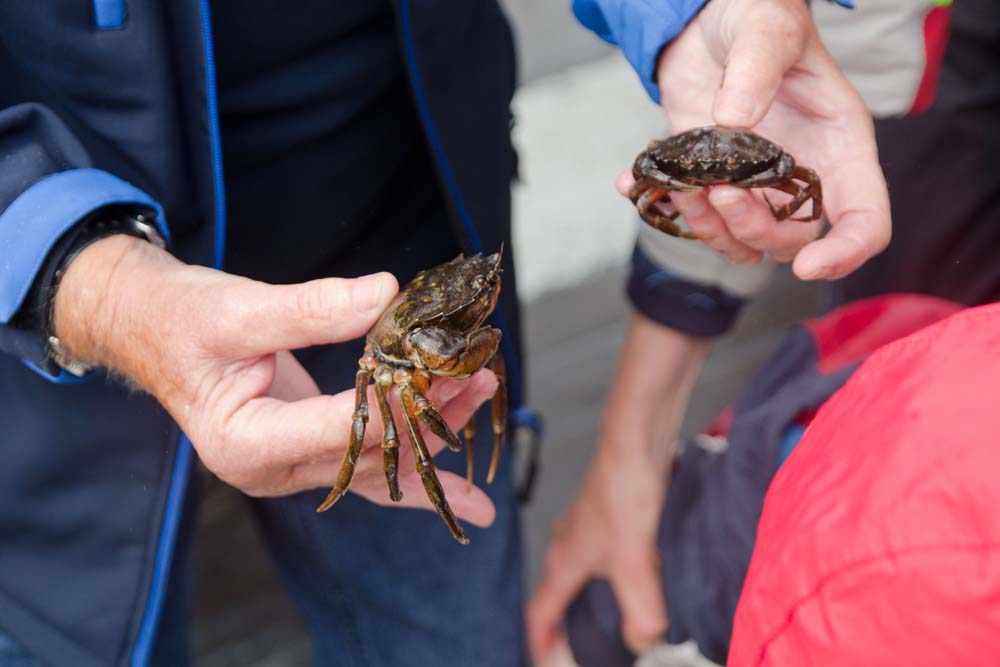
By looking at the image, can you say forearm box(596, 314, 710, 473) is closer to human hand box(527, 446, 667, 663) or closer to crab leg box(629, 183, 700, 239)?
human hand box(527, 446, 667, 663)

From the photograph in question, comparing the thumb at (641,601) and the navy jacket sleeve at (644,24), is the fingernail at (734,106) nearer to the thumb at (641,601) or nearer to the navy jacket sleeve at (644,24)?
the navy jacket sleeve at (644,24)

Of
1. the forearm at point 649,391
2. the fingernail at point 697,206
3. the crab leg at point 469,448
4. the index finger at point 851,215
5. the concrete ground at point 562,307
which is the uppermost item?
the index finger at point 851,215

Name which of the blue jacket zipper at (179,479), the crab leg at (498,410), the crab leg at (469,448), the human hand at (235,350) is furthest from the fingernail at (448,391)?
the blue jacket zipper at (179,479)

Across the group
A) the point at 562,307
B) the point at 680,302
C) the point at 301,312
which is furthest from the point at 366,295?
the point at 562,307

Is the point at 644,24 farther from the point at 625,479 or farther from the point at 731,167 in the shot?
the point at 625,479

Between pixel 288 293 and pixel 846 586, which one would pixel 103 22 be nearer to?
pixel 288 293

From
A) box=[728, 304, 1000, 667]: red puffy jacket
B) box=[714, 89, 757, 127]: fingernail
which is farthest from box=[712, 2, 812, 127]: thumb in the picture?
box=[728, 304, 1000, 667]: red puffy jacket

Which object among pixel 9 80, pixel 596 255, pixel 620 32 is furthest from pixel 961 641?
pixel 596 255

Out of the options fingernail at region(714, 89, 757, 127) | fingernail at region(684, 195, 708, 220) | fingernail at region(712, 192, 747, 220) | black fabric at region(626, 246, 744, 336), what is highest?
fingernail at region(714, 89, 757, 127)
